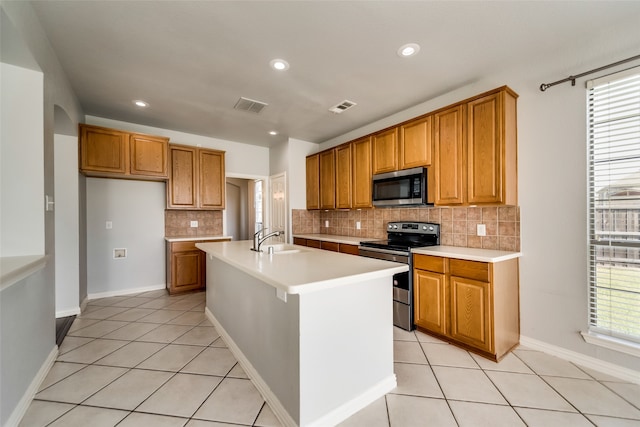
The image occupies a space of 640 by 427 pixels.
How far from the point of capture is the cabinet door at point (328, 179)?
169 inches

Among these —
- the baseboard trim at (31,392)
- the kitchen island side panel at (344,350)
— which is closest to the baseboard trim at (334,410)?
the kitchen island side panel at (344,350)

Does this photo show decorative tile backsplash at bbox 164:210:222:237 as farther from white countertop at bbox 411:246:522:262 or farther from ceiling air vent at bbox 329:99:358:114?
white countertop at bbox 411:246:522:262

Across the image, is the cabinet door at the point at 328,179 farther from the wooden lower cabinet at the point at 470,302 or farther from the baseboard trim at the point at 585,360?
the baseboard trim at the point at 585,360

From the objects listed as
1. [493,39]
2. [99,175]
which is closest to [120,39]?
[99,175]

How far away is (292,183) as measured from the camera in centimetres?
477

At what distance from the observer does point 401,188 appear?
3.20 metres

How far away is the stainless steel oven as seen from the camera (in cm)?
278

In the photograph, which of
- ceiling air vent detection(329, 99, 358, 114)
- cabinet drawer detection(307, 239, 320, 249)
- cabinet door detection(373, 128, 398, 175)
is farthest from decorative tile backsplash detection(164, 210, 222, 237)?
cabinet door detection(373, 128, 398, 175)

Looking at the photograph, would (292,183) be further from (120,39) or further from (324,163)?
(120,39)

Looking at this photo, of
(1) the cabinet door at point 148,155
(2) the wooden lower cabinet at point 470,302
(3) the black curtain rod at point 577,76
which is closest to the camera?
(3) the black curtain rod at point 577,76

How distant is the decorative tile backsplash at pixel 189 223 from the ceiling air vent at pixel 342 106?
2.68 metres

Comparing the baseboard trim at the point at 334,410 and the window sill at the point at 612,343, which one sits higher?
the window sill at the point at 612,343

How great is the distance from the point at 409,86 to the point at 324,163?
6.31 ft

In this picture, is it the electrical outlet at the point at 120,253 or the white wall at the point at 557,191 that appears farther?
the electrical outlet at the point at 120,253
